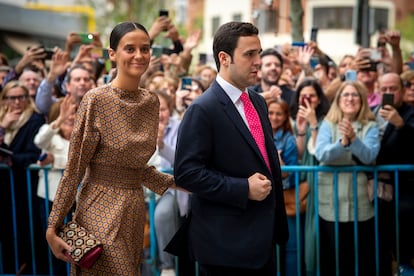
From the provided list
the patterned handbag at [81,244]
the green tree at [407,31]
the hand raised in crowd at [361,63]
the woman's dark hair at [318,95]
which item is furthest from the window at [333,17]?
the patterned handbag at [81,244]

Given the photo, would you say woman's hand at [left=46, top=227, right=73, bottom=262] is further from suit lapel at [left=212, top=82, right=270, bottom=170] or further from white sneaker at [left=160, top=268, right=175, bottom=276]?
white sneaker at [left=160, top=268, right=175, bottom=276]

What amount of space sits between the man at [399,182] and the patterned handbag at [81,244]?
3.06 meters

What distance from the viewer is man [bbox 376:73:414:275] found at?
5.92 meters

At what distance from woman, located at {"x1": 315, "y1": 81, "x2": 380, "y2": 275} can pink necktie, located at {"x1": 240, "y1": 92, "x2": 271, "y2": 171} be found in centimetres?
189

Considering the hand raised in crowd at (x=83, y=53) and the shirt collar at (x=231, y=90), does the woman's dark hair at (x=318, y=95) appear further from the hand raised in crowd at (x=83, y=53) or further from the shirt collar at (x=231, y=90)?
the shirt collar at (x=231, y=90)

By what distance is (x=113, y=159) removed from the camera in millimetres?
3846

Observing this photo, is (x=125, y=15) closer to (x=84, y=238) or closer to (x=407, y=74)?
(x=407, y=74)

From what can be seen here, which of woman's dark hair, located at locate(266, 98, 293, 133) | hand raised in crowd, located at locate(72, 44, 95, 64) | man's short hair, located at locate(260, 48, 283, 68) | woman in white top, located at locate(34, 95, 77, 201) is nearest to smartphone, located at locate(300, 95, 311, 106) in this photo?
woman's dark hair, located at locate(266, 98, 293, 133)

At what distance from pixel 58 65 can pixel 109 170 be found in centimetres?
378

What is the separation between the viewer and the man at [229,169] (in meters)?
3.76

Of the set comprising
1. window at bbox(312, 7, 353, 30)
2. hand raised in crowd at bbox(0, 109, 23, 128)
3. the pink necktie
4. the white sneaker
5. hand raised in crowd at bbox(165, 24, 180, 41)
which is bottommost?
the white sneaker

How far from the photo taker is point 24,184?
630 cm

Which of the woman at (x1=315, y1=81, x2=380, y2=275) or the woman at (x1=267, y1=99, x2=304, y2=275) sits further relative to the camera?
the woman at (x1=267, y1=99, x2=304, y2=275)

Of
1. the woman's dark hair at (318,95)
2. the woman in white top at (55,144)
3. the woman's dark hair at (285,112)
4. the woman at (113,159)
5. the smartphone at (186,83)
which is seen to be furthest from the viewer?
the smartphone at (186,83)
